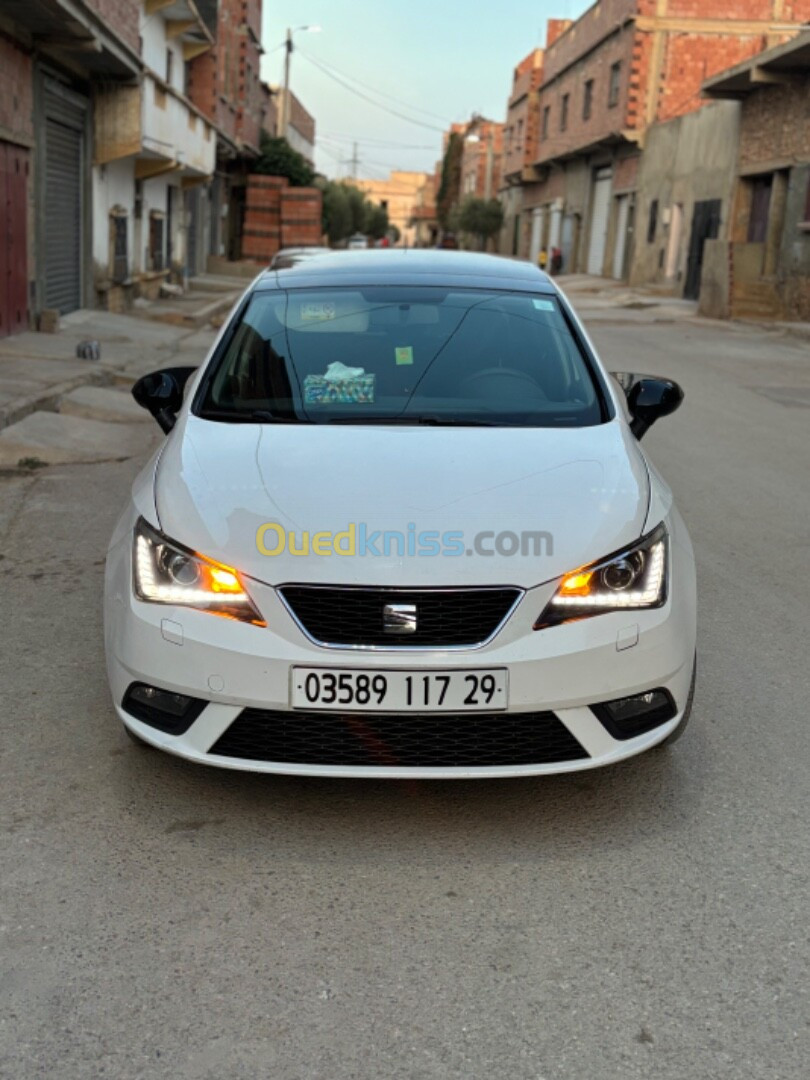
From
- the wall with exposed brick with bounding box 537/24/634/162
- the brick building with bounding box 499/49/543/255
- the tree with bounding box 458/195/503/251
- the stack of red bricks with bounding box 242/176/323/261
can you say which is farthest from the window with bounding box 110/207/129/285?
the tree with bounding box 458/195/503/251

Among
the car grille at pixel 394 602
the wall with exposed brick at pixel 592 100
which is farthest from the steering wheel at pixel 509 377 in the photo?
the wall with exposed brick at pixel 592 100

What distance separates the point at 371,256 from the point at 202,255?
30.3 meters

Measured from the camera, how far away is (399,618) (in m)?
3.14

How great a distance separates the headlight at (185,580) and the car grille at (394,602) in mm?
136

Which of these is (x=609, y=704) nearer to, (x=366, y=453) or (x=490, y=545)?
(x=490, y=545)

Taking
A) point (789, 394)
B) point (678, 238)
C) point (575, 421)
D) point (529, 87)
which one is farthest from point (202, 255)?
point (575, 421)

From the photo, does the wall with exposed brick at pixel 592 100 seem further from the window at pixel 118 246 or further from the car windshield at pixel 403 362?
the car windshield at pixel 403 362

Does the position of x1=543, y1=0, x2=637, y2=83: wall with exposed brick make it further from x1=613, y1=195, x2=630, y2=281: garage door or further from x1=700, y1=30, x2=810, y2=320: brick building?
x1=700, y1=30, x2=810, y2=320: brick building

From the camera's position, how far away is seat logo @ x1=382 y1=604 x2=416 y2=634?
314 cm

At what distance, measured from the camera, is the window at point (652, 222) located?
→ 36188 mm

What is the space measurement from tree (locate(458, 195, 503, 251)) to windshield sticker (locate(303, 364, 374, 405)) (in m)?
67.4

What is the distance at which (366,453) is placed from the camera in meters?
3.73

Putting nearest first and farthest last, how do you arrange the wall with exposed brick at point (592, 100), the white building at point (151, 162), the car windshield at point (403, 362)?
1. the car windshield at point (403, 362)
2. the white building at point (151, 162)
3. the wall with exposed brick at point (592, 100)

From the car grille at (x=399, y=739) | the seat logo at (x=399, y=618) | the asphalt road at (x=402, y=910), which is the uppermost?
the seat logo at (x=399, y=618)
